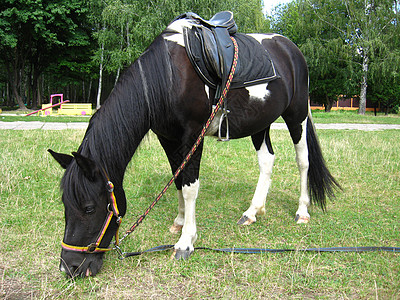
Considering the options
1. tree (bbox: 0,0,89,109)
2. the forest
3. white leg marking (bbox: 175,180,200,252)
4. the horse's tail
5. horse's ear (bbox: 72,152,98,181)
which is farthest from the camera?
tree (bbox: 0,0,89,109)

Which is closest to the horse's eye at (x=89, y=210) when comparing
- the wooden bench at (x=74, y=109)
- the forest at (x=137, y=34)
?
the wooden bench at (x=74, y=109)

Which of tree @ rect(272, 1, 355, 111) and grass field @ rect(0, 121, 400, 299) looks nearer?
grass field @ rect(0, 121, 400, 299)

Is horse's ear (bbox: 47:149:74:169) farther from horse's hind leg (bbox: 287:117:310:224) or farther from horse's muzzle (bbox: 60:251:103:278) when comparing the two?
horse's hind leg (bbox: 287:117:310:224)

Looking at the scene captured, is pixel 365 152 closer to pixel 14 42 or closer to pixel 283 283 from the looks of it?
pixel 283 283

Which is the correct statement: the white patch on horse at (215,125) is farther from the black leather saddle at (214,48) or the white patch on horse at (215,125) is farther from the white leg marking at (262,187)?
the white leg marking at (262,187)

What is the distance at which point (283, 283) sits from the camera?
7.94 ft

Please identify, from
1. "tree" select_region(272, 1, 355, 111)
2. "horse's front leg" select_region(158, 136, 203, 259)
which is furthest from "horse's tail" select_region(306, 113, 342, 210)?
"tree" select_region(272, 1, 355, 111)

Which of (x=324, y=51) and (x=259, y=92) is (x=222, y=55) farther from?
(x=324, y=51)

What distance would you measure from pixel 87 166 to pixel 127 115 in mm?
533

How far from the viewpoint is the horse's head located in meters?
2.23

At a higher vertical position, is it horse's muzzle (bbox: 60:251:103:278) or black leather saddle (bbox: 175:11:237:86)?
black leather saddle (bbox: 175:11:237:86)

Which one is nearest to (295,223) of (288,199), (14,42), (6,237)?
(288,199)

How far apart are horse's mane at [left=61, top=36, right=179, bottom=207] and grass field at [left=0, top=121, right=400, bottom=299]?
1.20 feet

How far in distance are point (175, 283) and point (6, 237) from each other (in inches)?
69.0
